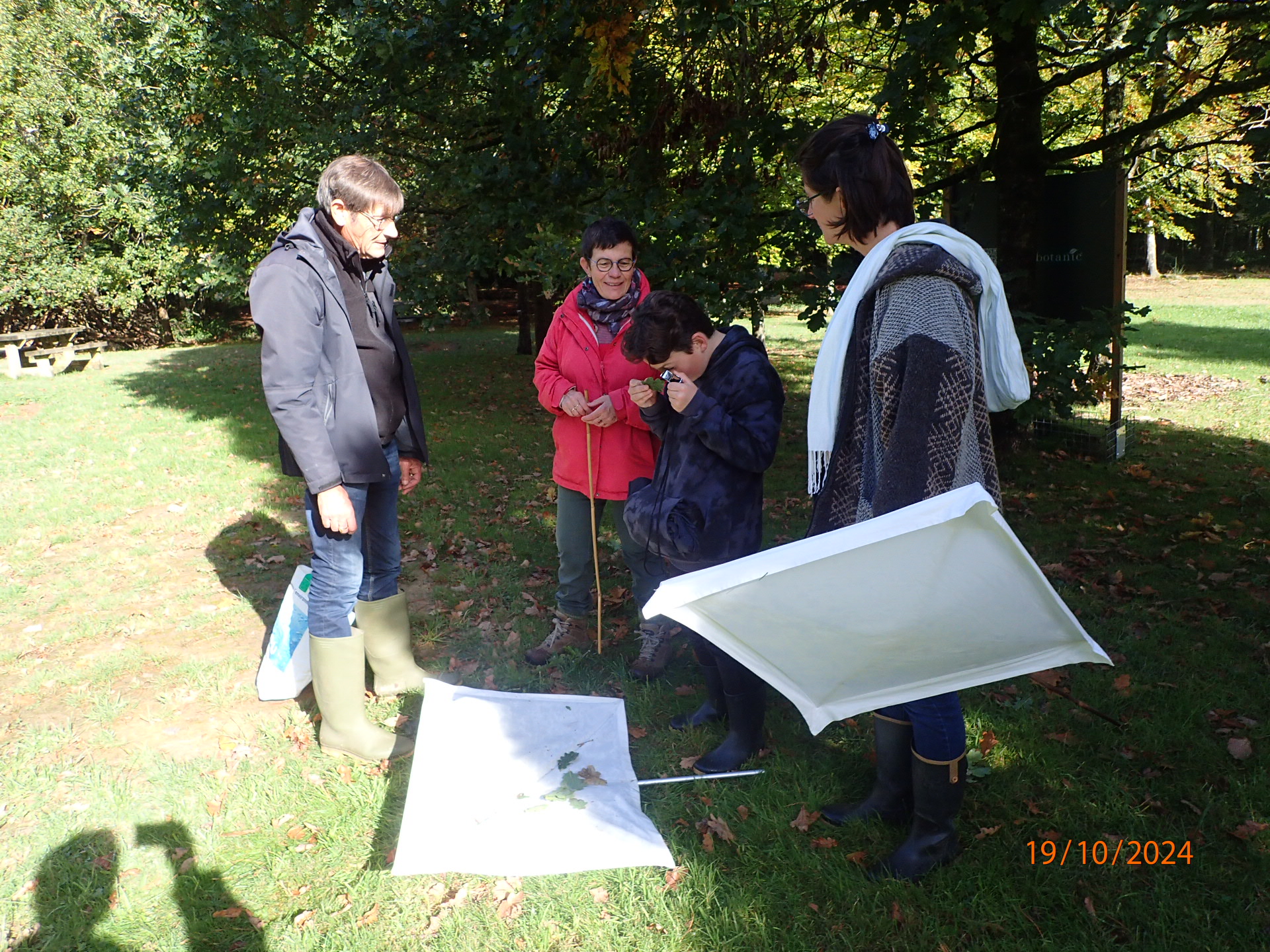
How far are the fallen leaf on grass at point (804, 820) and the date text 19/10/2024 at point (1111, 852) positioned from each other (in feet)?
2.22

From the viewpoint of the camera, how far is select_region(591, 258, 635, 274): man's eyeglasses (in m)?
3.69

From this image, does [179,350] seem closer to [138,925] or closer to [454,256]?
[454,256]

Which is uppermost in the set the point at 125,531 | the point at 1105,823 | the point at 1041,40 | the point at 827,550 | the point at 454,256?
the point at 1041,40

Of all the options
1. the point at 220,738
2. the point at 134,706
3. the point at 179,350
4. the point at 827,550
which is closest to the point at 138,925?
the point at 220,738

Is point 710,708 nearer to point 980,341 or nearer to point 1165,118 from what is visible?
point 980,341

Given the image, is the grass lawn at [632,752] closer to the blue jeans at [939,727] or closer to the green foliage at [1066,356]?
the blue jeans at [939,727]

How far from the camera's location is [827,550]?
2.08 m

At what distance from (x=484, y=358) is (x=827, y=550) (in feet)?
47.0

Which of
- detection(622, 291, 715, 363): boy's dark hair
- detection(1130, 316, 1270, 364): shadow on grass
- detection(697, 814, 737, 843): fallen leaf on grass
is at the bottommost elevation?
detection(697, 814, 737, 843): fallen leaf on grass

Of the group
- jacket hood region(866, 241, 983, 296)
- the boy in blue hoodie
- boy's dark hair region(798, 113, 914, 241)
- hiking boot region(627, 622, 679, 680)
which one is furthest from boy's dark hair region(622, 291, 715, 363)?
hiking boot region(627, 622, 679, 680)

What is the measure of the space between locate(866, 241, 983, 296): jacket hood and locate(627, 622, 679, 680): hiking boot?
234 centimetres

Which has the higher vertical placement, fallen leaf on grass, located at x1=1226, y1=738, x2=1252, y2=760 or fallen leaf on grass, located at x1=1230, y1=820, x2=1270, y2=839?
fallen leaf on grass, located at x1=1226, y1=738, x2=1252, y2=760

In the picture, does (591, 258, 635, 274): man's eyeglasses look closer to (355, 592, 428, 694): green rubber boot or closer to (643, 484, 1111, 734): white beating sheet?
(355, 592, 428, 694): green rubber boot

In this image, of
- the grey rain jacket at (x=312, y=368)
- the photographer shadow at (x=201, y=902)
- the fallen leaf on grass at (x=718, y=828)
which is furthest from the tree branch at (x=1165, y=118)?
the photographer shadow at (x=201, y=902)
